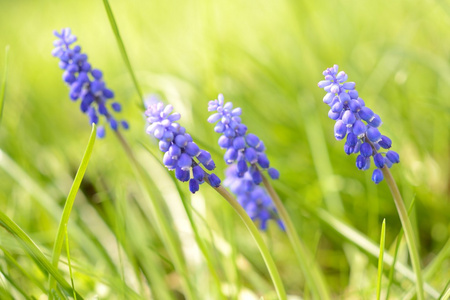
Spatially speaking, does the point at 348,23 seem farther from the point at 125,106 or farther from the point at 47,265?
the point at 47,265

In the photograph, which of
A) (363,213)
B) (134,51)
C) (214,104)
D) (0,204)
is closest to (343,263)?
(363,213)

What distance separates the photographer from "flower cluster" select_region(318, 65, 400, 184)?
1.60 meters

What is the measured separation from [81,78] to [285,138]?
2091 millimetres

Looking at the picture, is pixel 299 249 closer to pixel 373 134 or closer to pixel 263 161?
pixel 263 161

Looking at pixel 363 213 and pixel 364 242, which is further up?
pixel 363 213

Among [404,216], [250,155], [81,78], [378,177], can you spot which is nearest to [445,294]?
[404,216]

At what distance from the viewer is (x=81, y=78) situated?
83.1 inches

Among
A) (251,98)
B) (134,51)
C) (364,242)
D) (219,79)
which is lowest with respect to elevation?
(364,242)

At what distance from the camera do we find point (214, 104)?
67.8 inches

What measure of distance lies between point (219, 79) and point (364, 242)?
1896 mm

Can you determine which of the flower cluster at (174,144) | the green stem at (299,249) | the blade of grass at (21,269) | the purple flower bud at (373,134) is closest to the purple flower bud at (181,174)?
the flower cluster at (174,144)

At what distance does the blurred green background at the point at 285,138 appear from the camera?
9.50 ft

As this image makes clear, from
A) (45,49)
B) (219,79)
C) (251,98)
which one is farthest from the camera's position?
(45,49)

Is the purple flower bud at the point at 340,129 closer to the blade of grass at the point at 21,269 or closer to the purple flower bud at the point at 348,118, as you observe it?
the purple flower bud at the point at 348,118
